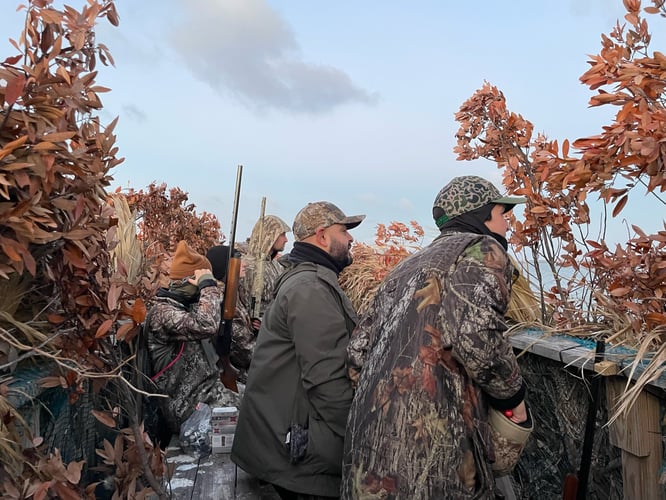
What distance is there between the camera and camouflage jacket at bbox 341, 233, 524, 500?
8.40ft

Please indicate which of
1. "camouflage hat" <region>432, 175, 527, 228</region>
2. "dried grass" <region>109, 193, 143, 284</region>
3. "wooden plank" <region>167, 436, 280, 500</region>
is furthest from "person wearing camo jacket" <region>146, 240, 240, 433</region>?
"camouflage hat" <region>432, 175, 527, 228</region>

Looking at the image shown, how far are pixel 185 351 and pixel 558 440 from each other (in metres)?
2.63

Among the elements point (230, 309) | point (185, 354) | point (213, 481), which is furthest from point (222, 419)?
point (230, 309)

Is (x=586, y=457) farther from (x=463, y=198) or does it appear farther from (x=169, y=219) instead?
(x=169, y=219)

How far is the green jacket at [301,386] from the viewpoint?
3.14 meters

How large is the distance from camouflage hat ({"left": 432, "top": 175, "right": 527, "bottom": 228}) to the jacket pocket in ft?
3.81

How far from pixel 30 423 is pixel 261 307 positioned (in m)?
4.77

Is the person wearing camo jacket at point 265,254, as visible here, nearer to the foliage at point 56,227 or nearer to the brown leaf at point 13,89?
the foliage at point 56,227

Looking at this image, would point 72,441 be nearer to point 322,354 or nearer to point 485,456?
point 322,354

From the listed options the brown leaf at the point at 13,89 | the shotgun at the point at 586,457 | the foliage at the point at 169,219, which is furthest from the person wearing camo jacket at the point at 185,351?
the foliage at the point at 169,219

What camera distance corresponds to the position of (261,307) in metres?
7.00

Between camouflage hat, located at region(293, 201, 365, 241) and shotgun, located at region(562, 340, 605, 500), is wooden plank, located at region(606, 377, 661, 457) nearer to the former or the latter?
shotgun, located at region(562, 340, 605, 500)

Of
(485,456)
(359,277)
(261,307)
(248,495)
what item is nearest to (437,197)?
(485,456)

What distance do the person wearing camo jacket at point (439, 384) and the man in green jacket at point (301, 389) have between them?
1.15ft
